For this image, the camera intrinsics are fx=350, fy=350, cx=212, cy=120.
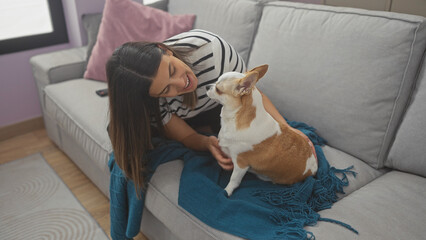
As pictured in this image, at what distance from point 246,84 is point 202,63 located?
34cm

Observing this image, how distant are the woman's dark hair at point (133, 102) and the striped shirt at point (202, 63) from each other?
0.22 feet

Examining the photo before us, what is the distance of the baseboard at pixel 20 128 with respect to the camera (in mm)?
2490

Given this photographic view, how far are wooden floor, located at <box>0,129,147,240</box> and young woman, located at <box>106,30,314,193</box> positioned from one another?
0.58m

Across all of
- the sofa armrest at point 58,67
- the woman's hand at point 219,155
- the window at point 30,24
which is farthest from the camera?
the window at point 30,24

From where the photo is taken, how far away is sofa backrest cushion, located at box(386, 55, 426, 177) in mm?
1252

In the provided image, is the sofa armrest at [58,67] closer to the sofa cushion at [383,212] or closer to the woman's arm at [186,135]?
the woman's arm at [186,135]

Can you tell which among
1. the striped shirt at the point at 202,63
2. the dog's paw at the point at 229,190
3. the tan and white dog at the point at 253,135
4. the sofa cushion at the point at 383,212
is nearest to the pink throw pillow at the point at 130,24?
the striped shirt at the point at 202,63

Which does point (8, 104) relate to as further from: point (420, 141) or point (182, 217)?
point (420, 141)

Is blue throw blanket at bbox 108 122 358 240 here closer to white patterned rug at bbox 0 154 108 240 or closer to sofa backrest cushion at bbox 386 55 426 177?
sofa backrest cushion at bbox 386 55 426 177

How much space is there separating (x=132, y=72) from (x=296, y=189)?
0.66 meters

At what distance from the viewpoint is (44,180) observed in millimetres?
2053

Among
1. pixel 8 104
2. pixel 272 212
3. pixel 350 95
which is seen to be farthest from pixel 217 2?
pixel 8 104

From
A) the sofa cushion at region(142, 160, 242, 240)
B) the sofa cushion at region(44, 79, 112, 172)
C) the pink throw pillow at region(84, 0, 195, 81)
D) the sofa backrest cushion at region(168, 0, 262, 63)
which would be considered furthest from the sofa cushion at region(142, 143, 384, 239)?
the pink throw pillow at region(84, 0, 195, 81)

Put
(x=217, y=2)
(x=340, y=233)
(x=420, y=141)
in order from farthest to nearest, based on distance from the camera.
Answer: (x=217, y=2)
(x=420, y=141)
(x=340, y=233)
